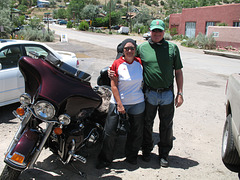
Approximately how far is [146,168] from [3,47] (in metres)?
3.70

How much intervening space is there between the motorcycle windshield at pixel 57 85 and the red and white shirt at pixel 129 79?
0.44 metres

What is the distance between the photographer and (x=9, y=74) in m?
5.03

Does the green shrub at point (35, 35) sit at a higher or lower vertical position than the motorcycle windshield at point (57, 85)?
higher

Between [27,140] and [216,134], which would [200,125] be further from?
[27,140]

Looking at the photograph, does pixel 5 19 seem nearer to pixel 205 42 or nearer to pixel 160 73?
pixel 205 42

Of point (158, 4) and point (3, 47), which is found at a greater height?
point (158, 4)

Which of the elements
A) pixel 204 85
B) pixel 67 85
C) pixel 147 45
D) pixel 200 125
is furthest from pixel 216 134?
pixel 204 85

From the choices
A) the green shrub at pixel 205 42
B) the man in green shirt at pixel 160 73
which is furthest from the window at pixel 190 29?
the man in green shirt at pixel 160 73

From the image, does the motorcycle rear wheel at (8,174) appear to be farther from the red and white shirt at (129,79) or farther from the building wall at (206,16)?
the building wall at (206,16)

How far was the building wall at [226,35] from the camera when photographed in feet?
70.2

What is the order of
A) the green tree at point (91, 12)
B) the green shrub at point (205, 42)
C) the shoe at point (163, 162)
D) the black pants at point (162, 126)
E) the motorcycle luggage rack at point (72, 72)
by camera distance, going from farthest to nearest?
the green tree at point (91, 12) → the green shrub at point (205, 42) → the shoe at point (163, 162) → the black pants at point (162, 126) → the motorcycle luggage rack at point (72, 72)

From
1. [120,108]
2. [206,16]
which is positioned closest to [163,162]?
[120,108]

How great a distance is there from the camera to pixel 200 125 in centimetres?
523

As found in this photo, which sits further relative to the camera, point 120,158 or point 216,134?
point 216,134
